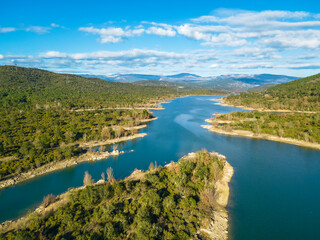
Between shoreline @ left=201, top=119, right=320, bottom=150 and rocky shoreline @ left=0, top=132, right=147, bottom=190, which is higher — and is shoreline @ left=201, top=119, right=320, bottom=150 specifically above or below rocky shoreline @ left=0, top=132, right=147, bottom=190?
above

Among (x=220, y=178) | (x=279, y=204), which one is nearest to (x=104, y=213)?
(x=220, y=178)

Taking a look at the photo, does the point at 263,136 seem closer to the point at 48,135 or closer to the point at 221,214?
the point at 221,214

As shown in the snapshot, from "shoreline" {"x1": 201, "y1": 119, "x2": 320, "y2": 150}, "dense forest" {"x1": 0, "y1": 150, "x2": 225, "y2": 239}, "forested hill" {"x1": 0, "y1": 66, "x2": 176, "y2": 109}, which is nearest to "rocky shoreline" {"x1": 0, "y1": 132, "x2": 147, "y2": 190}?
"dense forest" {"x1": 0, "y1": 150, "x2": 225, "y2": 239}

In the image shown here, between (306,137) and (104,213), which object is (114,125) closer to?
(104,213)

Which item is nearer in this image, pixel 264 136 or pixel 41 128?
pixel 41 128

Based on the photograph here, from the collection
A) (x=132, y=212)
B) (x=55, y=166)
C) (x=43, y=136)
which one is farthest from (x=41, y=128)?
(x=132, y=212)

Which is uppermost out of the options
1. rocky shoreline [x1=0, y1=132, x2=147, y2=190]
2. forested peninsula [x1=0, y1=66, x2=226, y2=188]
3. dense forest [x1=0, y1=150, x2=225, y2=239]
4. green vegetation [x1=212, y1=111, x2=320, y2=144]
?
green vegetation [x1=212, y1=111, x2=320, y2=144]

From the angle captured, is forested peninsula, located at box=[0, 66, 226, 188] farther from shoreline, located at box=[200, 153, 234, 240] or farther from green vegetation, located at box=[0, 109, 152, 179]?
shoreline, located at box=[200, 153, 234, 240]
